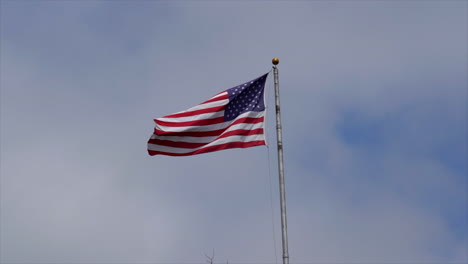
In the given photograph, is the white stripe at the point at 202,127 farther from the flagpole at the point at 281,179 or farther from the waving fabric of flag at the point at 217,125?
the flagpole at the point at 281,179

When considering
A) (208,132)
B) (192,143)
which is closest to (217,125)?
→ (208,132)

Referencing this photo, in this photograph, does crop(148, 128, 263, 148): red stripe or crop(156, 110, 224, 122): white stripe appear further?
crop(156, 110, 224, 122): white stripe

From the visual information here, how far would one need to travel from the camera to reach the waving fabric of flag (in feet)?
82.1

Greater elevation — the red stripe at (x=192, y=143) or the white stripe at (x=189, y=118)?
the white stripe at (x=189, y=118)

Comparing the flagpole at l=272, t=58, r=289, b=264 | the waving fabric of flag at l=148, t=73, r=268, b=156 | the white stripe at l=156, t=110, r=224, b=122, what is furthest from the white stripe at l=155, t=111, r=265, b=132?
the flagpole at l=272, t=58, r=289, b=264

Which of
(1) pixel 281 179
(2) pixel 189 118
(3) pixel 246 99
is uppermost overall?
(3) pixel 246 99

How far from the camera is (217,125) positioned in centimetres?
2550

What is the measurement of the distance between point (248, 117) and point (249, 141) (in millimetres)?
861

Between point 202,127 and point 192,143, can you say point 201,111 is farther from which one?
point 192,143

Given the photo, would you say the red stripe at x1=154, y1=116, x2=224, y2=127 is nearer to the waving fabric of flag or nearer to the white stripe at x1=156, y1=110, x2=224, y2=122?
the waving fabric of flag

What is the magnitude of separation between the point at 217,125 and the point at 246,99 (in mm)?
1346

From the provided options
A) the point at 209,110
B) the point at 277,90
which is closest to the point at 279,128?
the point at 277,90

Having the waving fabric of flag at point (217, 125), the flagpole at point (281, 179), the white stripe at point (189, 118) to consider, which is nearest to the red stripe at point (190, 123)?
the waving fabric of flag at point (217, 125)

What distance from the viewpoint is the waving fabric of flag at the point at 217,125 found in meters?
25.0
